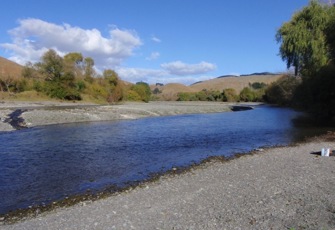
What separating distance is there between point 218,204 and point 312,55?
137ft

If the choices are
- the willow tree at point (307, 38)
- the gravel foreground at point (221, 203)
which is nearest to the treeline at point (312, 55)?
the willow tree at point (307, 38)

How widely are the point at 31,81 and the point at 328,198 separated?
91.7 m

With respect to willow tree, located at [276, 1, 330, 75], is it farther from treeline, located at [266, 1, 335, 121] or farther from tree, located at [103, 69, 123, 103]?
tree, located at [103, 69, 123, 103]

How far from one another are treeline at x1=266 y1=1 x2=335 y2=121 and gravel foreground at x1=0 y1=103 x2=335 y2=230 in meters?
25.5

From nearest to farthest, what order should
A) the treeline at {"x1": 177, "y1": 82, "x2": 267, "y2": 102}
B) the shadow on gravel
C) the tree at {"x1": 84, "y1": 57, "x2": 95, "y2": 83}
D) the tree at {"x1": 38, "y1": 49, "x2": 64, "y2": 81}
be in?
the shadow on gravel → the tree at {"x1": 38, "y1": 49, "x2": 64, "y2": 81} → the tree at {"x1": 84, "y1": 57, "x2": 95, "y2": 83} → the treeline at {"x1": 177, "y1": 82, "x2": 267, "y2": 102}

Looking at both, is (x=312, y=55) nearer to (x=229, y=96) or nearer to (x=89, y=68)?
(x=89, y=68)

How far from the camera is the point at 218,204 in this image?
10.1 metres

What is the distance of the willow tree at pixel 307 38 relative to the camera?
4503 cm

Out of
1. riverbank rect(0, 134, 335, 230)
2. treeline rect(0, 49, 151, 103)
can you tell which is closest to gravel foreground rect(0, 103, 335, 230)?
riverbank rect(0, 134, 335, 230)

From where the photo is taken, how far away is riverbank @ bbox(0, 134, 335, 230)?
28.0ft

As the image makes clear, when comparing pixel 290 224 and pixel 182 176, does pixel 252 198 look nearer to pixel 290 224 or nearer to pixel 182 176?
pixel 290 224

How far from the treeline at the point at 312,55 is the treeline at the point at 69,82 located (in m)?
56.3

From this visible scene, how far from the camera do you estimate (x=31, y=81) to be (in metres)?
90.7

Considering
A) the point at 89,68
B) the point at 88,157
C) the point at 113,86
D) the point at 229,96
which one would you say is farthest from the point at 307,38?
the point at 229,96
